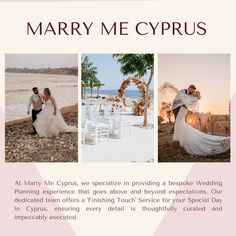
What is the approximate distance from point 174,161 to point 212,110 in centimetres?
46

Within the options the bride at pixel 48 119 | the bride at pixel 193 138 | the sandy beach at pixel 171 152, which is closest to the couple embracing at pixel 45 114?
the bride at pixel 48 119

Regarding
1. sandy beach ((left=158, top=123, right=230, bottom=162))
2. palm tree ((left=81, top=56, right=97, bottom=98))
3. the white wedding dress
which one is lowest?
sandy beach ((left=158, top=123, right=230, bottom=162))

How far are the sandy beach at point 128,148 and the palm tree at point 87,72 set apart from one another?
Answer: 1.37ft

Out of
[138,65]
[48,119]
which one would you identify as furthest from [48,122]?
[138,65]

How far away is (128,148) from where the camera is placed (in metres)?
3.85

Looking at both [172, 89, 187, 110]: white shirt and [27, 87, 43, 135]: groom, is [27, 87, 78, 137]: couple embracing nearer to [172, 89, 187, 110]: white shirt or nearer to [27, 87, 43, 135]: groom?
[27, 87, 43, 135]: groom

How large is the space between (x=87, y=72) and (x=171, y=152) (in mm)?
829

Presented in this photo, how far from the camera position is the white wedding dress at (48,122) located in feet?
12.8

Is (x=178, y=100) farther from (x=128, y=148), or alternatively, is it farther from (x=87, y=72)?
(x=87, y=72)

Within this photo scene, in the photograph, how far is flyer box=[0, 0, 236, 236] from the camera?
385cm

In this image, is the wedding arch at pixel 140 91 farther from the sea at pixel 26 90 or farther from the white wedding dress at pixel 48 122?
the white wedding dress at pixel 48 122

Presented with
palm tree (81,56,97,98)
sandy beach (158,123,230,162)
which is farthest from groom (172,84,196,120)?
palm tree (81,56,97,98)

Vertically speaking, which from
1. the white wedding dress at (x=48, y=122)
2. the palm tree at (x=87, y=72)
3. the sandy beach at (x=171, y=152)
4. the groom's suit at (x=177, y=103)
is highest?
the palm tree at (x=87, y=72)

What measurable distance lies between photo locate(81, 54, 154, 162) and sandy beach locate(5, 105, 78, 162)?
0.10 meters
